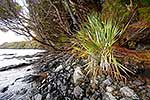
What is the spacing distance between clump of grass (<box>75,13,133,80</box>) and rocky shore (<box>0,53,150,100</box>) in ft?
0.59

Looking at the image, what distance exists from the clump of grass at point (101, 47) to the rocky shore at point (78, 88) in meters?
0.18

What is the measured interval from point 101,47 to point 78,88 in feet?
2.99

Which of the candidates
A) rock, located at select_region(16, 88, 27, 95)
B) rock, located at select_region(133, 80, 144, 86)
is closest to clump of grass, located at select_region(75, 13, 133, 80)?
rock, located at select_region(133, 80, 144, 86)

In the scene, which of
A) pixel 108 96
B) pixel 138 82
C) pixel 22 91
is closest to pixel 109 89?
pixel 108 96

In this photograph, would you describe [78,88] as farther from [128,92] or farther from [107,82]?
[128,92]

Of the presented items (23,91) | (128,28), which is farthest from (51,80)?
(128,28)

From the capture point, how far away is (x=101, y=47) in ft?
18.4

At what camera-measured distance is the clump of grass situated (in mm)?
5375

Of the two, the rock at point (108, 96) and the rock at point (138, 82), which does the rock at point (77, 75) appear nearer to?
the rock at point (108, 96)

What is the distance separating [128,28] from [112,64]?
3.32 feet

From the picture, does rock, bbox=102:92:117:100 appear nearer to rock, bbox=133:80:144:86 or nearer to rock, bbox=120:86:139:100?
rock, bbox=120:86:139:100

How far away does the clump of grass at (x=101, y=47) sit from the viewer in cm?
538

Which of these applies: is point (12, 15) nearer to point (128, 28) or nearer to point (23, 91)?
point (23, 91)

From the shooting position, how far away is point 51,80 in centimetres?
642
